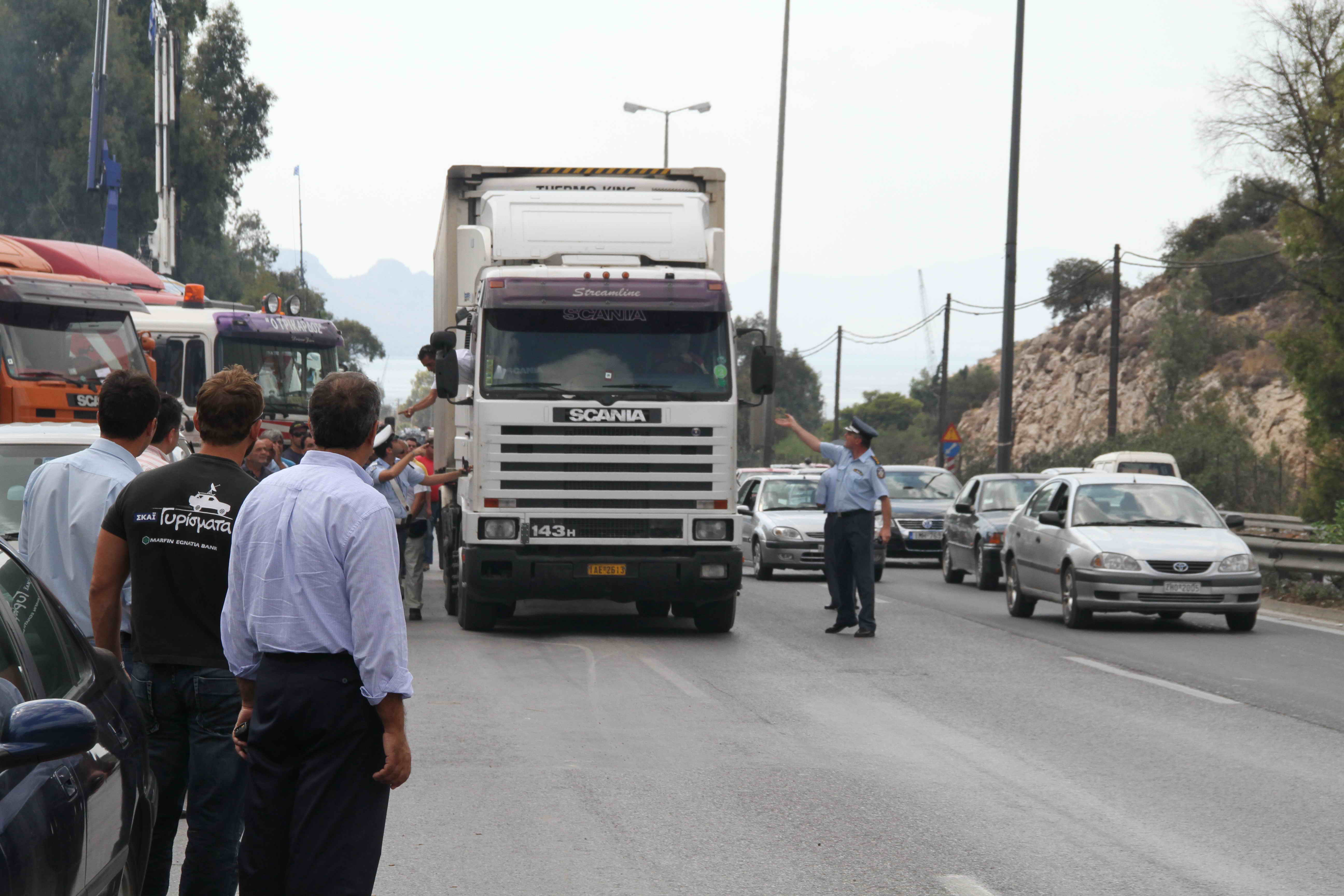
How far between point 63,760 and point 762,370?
1101cm

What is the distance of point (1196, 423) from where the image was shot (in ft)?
164

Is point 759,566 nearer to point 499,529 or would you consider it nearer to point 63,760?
point 499,529

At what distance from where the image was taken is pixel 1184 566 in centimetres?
1524

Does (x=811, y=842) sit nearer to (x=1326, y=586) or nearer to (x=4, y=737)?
(x=4, y=737)

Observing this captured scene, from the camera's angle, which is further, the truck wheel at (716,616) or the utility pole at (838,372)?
the utility pole at (838,372)

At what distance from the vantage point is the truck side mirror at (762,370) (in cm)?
1430

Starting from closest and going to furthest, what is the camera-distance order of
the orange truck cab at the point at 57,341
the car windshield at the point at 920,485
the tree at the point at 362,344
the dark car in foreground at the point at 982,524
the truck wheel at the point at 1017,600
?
the truck wheel at the point at 1017,600 → the orange truck cab at the point at 57,341 → the dark car in foreground at the point at 982,524 → the car windshield at the point at 920,485 → the tree at the point at 362,344

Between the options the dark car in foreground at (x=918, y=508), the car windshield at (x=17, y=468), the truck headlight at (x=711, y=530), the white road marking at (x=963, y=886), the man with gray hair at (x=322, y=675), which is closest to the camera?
the man with gray hair at (x=322, y=675)

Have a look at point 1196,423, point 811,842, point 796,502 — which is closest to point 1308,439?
point 796,502

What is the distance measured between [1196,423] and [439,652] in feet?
135

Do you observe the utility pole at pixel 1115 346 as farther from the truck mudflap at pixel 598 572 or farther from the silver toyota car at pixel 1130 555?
the truck mudflap at pixel 598 572

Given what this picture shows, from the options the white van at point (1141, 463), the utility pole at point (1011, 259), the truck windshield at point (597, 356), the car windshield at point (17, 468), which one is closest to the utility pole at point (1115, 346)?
the white van at point (1141, 463)

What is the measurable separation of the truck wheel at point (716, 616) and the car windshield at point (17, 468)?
6.21m

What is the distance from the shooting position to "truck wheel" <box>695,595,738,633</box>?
579 inches
